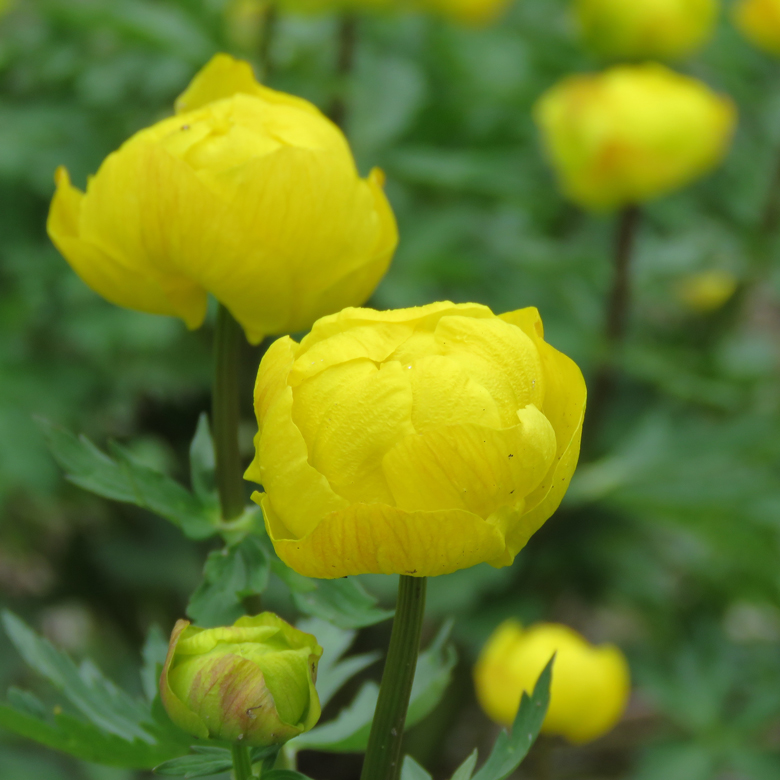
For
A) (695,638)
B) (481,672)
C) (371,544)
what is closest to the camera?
(371,544)

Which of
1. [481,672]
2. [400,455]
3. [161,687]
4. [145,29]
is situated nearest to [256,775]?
[161,687]

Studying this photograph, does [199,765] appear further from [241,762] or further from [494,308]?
[494,308]

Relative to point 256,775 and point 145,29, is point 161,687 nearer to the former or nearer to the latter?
point 256,775

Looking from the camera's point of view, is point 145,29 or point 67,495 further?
point 67,495

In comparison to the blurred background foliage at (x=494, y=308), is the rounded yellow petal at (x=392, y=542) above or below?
above

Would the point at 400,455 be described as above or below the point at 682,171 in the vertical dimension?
above

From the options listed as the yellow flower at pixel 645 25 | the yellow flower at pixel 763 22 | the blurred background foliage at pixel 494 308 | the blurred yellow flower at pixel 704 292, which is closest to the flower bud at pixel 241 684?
the blurred background foliage at pixel 494 308

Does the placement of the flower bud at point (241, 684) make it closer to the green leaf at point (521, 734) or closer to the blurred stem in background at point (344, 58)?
the green leaf at point (521, 734)
